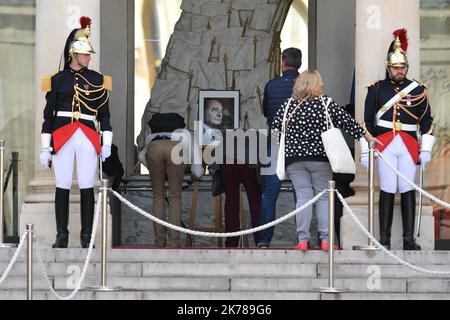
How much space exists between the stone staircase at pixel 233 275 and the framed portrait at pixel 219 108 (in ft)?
15.7

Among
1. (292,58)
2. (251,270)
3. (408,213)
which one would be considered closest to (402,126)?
(408,213)

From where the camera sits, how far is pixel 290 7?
2353 centimetres

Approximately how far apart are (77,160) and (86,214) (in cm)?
55

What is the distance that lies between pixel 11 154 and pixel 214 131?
2.41 meters

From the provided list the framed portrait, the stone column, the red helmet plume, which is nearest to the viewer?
the red helmet plume

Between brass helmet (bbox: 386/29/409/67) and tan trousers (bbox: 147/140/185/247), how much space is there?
8.27ft

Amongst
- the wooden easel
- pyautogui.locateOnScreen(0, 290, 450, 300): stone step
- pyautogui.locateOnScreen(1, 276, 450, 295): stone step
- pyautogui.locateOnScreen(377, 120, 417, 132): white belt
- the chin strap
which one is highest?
pyautogui.locateOnScreen(377, 120, 417, 132): white belt

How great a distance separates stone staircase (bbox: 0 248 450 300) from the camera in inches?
679

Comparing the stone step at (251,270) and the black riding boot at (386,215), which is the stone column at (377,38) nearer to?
the black riding boot at (386,215)

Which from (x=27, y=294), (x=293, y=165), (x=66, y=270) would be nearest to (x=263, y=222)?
(x=293, y=165)

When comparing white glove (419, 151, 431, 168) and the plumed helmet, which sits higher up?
the plumed helmet

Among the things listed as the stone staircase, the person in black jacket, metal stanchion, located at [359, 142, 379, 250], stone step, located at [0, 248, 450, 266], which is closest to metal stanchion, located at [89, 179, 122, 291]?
the stone staircase

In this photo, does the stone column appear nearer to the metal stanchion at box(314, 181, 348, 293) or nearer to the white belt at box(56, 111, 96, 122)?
the metal stanchion at box(314, 181, 348, 293)
